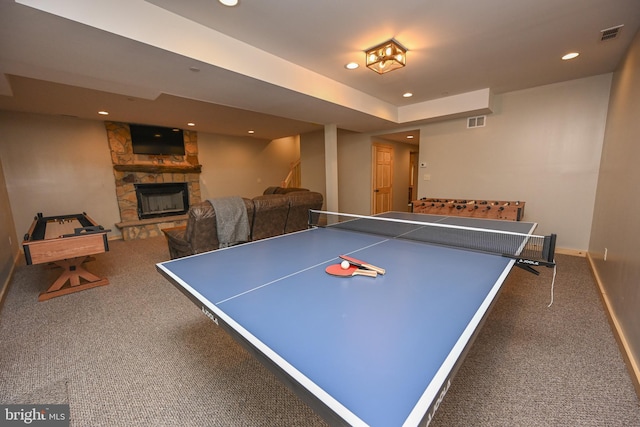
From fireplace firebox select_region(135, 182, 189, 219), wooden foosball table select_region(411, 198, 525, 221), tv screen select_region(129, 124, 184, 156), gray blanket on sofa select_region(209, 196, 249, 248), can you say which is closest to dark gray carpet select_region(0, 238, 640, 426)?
gray blanket on sofa select_region(209, 196, 249, 248)

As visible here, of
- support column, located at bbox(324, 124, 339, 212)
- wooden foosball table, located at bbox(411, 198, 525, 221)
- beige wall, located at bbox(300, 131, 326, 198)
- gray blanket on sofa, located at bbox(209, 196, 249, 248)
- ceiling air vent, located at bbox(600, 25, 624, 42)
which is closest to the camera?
ceiling air vent, located at bbox(600, 25, 624, 42)

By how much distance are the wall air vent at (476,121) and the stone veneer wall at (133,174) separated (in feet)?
21.3

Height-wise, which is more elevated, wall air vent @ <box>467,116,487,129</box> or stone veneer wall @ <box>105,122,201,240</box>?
wall air vent @ <box>467,116,487,129</box>

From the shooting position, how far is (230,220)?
353 cm

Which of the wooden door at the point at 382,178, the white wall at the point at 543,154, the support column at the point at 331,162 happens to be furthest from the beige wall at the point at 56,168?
the white wall at the point at 543,154

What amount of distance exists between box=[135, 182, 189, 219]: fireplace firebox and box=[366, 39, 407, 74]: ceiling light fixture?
5.87 m

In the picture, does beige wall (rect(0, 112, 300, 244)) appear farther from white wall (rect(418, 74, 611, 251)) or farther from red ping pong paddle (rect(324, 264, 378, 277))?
white wall (rect(418, 74, 611, 251))

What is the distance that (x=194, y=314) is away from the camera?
2521mm

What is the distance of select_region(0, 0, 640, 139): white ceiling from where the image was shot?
200 centimetres

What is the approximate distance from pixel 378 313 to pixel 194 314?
2.18 m

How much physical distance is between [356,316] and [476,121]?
5039mm

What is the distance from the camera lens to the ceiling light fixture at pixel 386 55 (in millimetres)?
2656

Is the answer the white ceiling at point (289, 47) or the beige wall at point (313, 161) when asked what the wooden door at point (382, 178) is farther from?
the white ceiling at point (289, 47)
